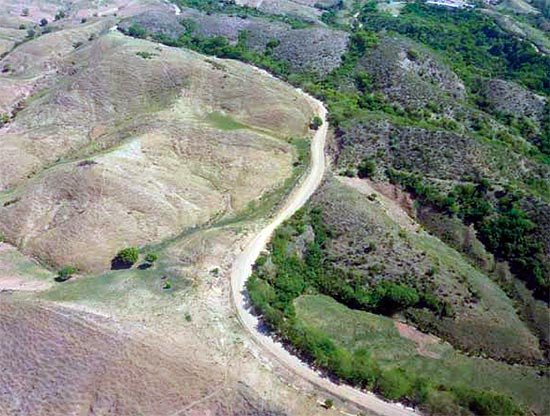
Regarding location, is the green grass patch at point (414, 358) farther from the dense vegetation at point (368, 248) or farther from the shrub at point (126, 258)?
the shrub at point (126, 258)

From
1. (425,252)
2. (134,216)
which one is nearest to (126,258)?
(134,216)

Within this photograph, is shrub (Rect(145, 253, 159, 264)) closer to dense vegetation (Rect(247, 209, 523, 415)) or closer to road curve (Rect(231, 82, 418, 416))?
road curve (Rect(231, 82, 418, 416))

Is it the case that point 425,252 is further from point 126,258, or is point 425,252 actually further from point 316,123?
point 126,258

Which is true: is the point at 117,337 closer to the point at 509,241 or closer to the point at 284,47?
the point at 509,241

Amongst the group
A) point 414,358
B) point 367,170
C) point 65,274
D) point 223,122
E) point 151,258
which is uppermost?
point 367,170

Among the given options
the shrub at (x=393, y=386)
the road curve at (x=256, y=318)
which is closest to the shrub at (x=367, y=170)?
the road curve at (x=256, y=318)

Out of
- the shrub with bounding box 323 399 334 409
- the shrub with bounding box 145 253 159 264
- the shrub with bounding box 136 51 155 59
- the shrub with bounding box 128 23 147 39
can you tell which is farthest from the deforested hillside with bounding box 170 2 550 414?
the shrub with bounding box 128 23 147 39
